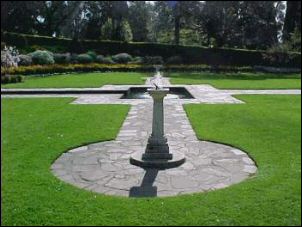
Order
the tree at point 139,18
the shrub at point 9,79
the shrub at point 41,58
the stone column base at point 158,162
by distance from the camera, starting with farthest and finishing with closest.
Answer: the tree at point 139,18 → the shrub at point 41,58 → the shrub at point 9,79 → the stone column base at point 158,162

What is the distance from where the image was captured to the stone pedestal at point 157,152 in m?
6.74

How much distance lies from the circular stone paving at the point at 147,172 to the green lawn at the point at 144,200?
0.75 feet

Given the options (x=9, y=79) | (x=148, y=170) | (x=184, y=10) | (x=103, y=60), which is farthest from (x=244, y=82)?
(x=184, y=10)

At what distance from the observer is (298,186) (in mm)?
5613

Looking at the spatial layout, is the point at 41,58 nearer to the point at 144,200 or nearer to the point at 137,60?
the point at 137,60

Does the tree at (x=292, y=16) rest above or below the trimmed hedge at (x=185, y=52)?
above

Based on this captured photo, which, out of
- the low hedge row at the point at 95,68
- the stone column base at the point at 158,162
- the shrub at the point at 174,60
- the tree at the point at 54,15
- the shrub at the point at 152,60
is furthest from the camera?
the tree at the point at 54,15

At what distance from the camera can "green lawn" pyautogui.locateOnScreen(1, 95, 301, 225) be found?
4703 millimetres

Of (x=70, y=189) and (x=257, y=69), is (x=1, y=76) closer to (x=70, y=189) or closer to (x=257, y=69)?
(x=70, y=189)

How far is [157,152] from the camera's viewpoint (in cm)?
697

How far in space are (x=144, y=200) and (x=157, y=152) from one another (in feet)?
5.97

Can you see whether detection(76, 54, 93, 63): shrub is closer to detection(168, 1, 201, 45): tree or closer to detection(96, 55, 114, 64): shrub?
detection(96, 55, 114, 64): shrub

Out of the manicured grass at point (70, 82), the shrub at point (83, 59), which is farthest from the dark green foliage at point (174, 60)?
the manicured grass at point (70, 82)

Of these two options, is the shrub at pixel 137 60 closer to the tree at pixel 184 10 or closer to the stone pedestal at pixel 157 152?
the tree at pixel 184 10
